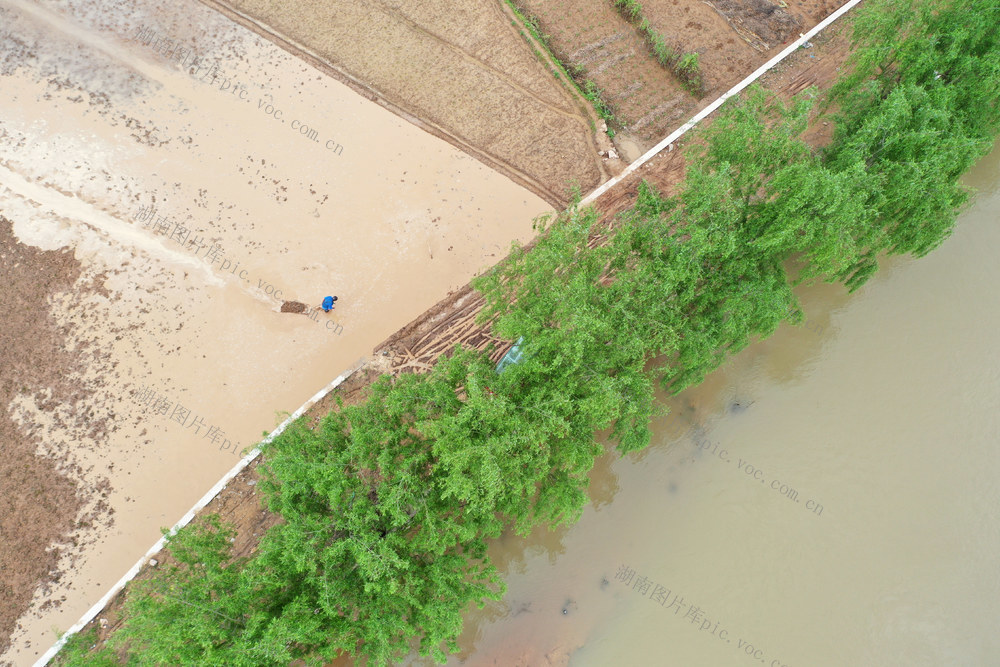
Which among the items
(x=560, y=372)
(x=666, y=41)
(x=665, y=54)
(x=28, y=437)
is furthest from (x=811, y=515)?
(x=28, y=437)

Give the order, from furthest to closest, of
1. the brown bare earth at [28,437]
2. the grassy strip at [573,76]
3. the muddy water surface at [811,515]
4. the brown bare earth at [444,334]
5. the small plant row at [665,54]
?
1. the small plant row at [665,54]
2. the grassy strip at [573,76]
3. the muddy water surface at [811,515]
4. the brown bare earth at [444,334]
5. the brown bare earth at [28,437]

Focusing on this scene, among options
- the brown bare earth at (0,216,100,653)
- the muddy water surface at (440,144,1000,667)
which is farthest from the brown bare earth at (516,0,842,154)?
the brown bare earth at (0,216,100,653)

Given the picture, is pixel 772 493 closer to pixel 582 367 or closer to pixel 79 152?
pixel 582 367

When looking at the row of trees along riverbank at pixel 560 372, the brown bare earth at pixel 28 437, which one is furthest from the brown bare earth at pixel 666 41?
the brown bare earth at pixel 28 437

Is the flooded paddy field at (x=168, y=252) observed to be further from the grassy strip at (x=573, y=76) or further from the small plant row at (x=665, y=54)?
the small plant row at (x=665, y=54)

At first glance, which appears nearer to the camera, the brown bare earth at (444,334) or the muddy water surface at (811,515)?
the brown bare earth at (444,334)

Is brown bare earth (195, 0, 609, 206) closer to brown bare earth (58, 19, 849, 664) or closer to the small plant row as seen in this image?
brown bare earth (58, 19, 849, 664)
